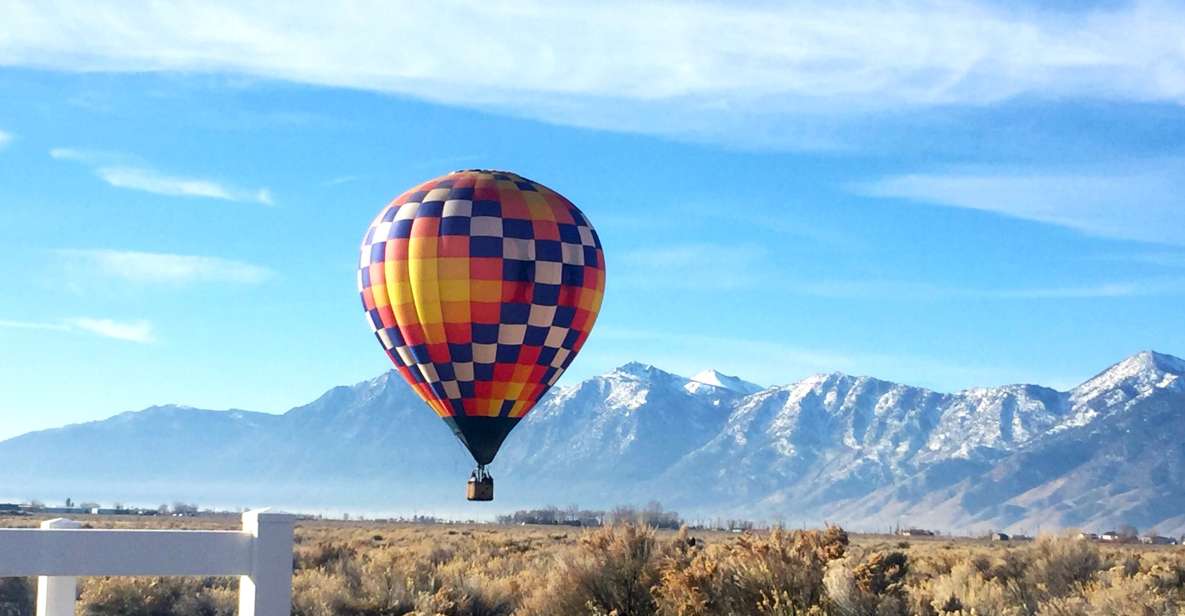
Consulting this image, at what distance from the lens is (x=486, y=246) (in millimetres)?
34719

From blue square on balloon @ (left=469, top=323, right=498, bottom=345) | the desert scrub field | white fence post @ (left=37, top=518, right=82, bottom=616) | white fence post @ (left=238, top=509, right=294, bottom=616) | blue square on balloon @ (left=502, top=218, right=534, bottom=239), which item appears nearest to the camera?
white fence post @ (left=238, top=509, right=294, bottom=616)

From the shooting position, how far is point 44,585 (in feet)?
55.3

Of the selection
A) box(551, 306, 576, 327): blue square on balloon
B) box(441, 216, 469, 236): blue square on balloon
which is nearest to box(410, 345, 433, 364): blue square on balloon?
box(441, 216, 469, 236): blue square on balloon

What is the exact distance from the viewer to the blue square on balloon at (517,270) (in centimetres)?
3466

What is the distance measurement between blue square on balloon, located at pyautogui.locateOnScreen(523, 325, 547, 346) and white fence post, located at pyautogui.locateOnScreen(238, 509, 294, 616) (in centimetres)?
1941

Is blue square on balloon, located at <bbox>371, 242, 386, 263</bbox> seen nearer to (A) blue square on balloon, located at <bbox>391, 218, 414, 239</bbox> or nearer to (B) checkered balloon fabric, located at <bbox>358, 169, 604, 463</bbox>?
(B) checkered balloon fabric, located at <bbox>358, 169, 604, 463</bbox>

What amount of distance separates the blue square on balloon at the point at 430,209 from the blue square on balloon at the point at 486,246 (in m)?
1.29

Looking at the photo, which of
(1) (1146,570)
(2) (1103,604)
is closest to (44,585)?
(2) (1103,604)

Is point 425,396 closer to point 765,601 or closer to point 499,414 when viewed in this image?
point 499,414

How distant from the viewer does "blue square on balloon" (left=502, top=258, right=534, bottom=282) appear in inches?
1364

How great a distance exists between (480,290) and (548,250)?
6.39 feet

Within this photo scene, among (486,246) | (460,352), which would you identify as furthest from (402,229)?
(460,352)

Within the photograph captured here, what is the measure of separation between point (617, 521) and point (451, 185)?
11.4m

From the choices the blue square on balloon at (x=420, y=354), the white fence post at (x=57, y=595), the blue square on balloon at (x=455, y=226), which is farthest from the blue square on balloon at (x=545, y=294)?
the white fence post at (x=57, y=595)
